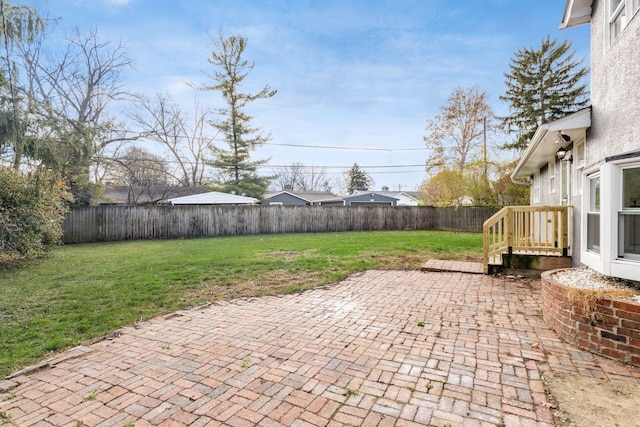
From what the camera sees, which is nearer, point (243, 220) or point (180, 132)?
point (243, 220)

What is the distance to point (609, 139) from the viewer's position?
407cm

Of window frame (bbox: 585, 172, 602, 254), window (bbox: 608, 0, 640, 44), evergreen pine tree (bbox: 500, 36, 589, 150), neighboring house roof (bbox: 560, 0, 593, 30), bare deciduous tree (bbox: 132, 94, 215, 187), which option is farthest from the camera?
bare deciduous tree (bbox: 132, 94, 215, 187)

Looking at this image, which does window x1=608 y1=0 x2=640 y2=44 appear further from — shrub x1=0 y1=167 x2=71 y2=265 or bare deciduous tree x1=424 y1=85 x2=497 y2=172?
bare deciduous tree x1=424 y1=85 x2=497 y2=172

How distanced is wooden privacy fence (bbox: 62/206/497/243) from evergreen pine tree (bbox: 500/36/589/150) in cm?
794

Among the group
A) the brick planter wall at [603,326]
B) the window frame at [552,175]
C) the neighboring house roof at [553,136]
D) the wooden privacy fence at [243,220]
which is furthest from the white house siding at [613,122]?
the wooden privacy fence at [243,220]

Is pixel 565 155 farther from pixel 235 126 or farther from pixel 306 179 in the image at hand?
pixel 306 179

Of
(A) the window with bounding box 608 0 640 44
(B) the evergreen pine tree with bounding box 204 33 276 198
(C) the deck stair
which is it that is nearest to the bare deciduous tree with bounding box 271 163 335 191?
(B) the evergreen pine tree with bounding box 204 33 276 198

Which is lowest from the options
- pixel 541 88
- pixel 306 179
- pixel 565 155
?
pixel 565 155

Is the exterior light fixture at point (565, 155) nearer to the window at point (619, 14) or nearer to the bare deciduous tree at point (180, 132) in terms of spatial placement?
the window at point (619, 14)

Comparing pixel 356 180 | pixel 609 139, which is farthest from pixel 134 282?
pixel 356 180

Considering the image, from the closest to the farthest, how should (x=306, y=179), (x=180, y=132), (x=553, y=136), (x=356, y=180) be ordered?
(x=553, y=136) → (x=180, y=132) → (x=306, y=179) → (x=356, y=180)

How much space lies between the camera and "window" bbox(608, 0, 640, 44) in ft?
12.0

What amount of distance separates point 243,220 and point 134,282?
10.7 metres

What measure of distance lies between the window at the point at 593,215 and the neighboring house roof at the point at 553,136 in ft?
2.95
